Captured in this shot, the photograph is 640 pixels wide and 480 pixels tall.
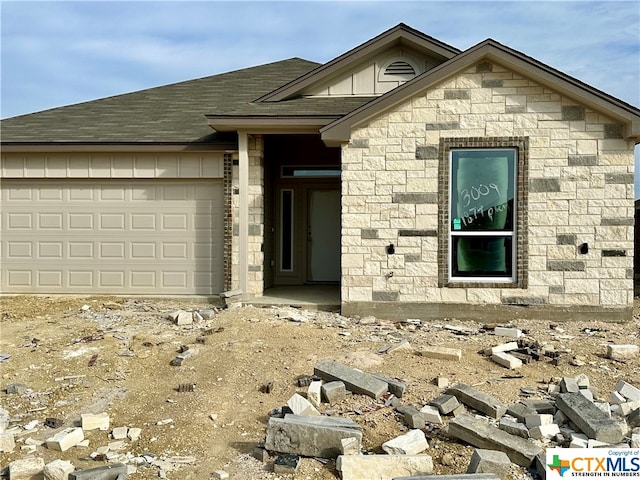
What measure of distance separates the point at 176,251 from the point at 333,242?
362cm

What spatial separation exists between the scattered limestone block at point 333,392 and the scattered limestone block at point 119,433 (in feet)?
6.08

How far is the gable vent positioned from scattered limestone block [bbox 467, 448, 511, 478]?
28.4 feet

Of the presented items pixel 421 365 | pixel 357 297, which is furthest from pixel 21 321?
pixel 421 365

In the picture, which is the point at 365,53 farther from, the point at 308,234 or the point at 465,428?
the point at 465,428

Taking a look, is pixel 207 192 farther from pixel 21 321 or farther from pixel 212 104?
pixel 21 321

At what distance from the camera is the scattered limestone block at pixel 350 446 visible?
421 cm

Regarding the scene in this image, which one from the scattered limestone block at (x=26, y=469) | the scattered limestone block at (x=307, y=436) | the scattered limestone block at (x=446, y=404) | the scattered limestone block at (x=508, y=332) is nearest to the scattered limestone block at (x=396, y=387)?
the scattered limestone block at (x=446, y=404)

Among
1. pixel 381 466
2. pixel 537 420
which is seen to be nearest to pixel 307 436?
pixel 381 466

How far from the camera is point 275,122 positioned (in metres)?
9.46

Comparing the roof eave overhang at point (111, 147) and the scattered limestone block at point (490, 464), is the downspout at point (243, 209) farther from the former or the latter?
the scattered limestone block at point (490, 464)

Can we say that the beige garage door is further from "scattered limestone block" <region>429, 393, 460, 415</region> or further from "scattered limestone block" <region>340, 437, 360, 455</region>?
"scattered limestone block" <region>340, 437, 360, 455</region>

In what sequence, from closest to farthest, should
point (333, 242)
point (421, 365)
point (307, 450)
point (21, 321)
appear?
point (307, 450)
point (421, 365)
point (21, 321)
point (333, 242)

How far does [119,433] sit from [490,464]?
124 inches

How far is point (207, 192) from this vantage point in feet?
35.3
